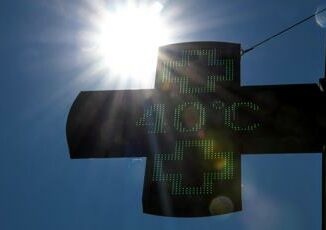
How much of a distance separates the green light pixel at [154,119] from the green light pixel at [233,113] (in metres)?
0.81

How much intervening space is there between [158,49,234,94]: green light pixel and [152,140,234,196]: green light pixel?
2.48 feet

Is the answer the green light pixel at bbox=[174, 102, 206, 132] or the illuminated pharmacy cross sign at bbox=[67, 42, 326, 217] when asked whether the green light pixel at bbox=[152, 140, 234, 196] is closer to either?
the illuminated pharmacy cross sign at bbox=[67, 42, 326, 217]

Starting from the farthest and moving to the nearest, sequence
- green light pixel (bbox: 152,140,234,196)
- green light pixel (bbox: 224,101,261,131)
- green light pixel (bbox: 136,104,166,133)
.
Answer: green light pixel (bbox: 136,104,166,133) → green light pixel (bbox: 224,101,261,131) → green light pixel (bbox: 152,140,234,196)

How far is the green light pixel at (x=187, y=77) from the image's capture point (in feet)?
23.7

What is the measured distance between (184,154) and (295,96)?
1.55 meters

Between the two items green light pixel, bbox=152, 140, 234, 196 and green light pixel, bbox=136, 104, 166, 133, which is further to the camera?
green light pixel, bbox=136, 104, 166, 133

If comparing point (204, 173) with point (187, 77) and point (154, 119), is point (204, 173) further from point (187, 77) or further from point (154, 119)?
point (187, 77)

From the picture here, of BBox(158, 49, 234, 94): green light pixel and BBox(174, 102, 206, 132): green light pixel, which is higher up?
BBox(158, 49, 234, 94): green light pixel

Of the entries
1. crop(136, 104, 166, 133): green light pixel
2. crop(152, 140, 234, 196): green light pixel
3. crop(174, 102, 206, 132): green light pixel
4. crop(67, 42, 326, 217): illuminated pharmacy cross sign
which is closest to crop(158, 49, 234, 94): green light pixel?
crop(67, 42, 326, 217): illuminated pharmacy cross sign

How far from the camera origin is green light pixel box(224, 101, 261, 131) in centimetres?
692

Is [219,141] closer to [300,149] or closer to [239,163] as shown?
[239,163]

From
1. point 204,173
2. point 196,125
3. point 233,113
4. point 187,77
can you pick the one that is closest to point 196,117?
point 196,125

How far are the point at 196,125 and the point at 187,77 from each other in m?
0.71

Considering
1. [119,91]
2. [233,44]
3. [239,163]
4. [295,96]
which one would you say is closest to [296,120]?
[295,96]
